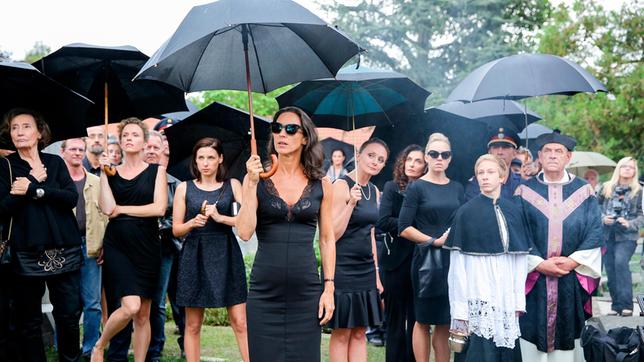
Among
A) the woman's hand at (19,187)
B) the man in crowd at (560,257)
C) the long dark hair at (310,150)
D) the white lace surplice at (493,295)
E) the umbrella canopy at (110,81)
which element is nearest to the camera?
the long dark hair at (310,150)

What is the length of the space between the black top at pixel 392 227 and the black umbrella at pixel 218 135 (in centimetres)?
128

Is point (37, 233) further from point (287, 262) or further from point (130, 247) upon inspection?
point (287, 262)

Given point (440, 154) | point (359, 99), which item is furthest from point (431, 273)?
point (359, 99)

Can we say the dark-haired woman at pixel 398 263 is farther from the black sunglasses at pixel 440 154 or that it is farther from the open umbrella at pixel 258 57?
the open umbrella at pixel 258 57

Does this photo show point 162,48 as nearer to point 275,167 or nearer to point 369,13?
point 275,167

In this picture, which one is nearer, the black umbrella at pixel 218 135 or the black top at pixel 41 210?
the black top at pixel 41 210

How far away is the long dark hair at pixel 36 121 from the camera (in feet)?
19.4

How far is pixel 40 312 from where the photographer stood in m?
5.96

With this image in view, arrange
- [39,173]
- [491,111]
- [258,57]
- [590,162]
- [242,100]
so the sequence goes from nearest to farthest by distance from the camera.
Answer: [258,57] → [39,173] → [491,111] → [590,162] → [242,100]

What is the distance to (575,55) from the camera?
19891 mm

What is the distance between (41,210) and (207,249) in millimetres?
1370

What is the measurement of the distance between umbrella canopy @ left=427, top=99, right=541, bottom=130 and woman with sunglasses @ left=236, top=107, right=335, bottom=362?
3.35 meters

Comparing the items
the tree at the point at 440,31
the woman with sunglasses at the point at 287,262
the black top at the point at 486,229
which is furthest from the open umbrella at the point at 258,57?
the tree at the point at 440,31

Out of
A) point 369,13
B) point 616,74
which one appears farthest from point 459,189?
point 369,13
